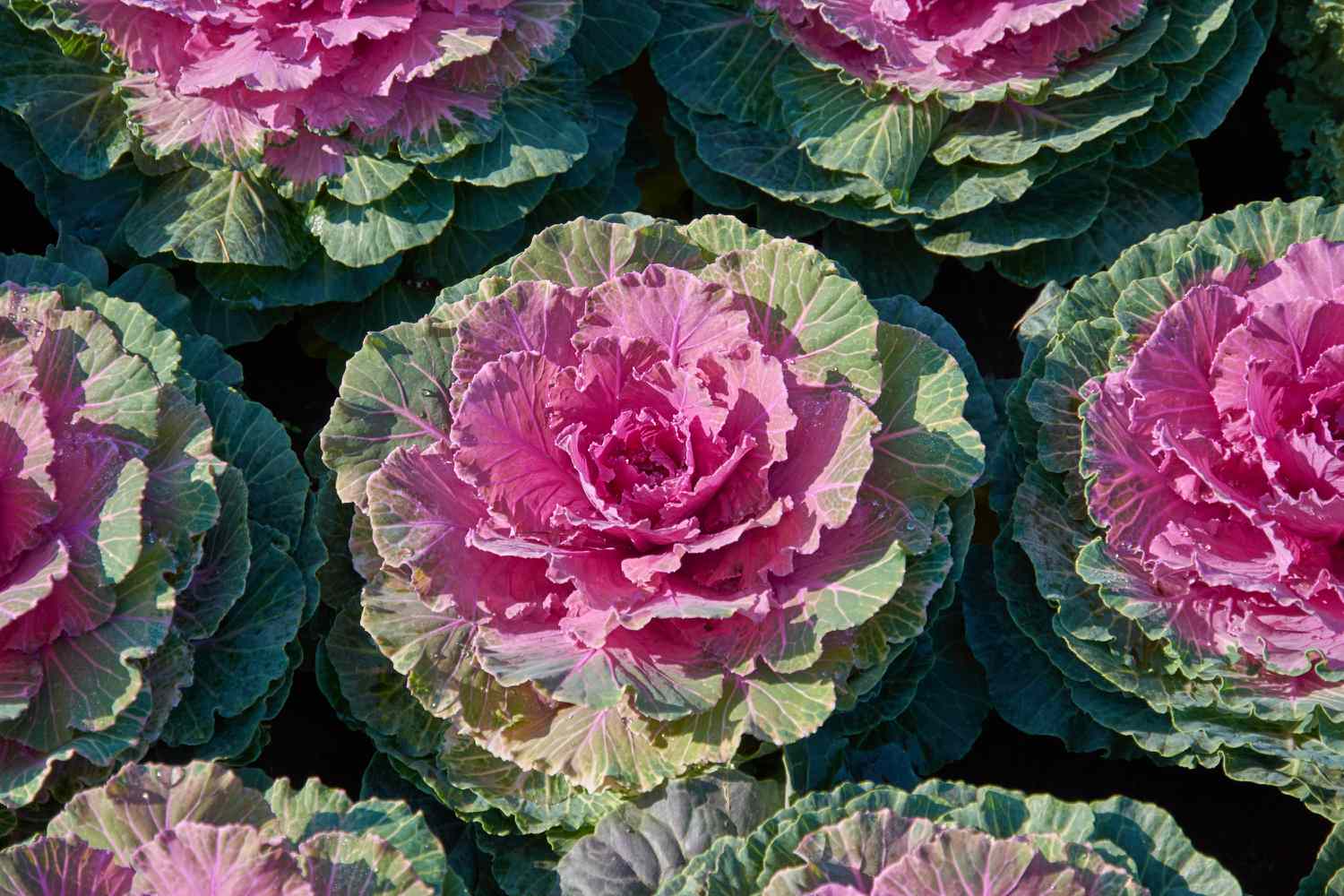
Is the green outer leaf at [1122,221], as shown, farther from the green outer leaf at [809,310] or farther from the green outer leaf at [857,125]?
the green outer leaf at [809,310]

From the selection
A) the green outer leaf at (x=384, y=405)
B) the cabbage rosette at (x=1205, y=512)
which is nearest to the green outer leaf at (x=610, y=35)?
the green outer leaf at (x=384, y=405)

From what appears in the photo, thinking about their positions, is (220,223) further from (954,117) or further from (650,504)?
(954,117)

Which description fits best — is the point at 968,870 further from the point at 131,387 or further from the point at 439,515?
the point at 131,387

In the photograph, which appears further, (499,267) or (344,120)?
(344,120)

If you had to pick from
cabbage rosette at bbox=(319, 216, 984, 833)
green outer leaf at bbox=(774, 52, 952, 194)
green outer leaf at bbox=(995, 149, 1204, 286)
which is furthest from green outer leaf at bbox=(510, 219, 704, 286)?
green outer leaf at bbox=(995, 149, 1204, 286)

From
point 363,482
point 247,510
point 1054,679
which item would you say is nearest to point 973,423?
point 1054,679

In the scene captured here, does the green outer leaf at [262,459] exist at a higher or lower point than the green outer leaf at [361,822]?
higher

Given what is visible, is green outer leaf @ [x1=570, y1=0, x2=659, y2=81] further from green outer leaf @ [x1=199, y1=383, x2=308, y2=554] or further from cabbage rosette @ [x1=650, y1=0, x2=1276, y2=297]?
green outer leaf @ [x1=199, y1=383, x2=308, y2=554]
